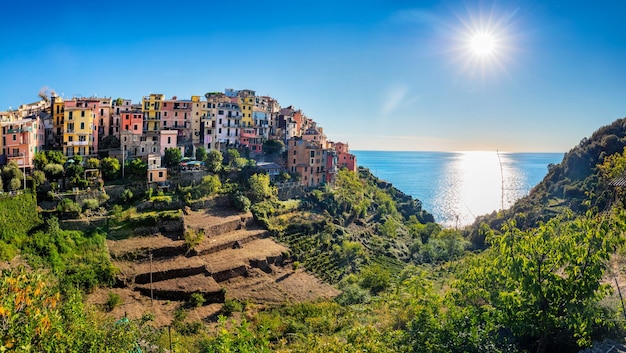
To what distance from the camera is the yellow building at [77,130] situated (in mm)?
34906

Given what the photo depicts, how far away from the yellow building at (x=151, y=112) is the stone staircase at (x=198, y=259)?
46.7 ft

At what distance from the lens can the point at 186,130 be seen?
141ft

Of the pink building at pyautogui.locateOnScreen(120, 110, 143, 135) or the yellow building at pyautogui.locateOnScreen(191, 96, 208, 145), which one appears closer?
the pink building at pyautogui.locateOnScreen(120, 110, 143, 135)

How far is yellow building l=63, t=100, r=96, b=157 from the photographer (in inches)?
1374

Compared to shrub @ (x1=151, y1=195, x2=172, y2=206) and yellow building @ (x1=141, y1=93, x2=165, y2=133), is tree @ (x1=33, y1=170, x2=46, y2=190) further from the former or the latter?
yellow building @ (x1=141, y1=93, x2=165, y2=133)

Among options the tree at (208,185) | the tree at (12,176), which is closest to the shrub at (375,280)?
the tree at (208,185)

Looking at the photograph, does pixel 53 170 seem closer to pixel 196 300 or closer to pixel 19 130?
pixel 19 130

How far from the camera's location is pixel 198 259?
27969 mm

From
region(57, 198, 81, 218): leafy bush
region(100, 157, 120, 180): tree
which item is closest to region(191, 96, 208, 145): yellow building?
region(100, 157, 120, 180): tree

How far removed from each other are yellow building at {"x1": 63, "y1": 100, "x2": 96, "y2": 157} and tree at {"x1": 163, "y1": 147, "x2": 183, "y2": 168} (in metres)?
6.56

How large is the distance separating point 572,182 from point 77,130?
4891 cm

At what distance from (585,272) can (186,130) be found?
39227 mm

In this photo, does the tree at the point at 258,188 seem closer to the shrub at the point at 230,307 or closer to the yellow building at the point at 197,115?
the yellow building at the point at 197,115

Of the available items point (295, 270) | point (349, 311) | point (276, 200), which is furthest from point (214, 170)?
point (349, 311)
